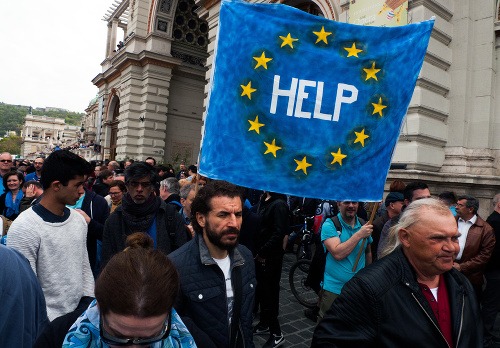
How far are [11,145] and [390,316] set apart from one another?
147199 millimetres

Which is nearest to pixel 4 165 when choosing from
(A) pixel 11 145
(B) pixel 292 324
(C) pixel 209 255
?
(B) pixel 292 324

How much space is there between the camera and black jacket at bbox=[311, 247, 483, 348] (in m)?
1.69

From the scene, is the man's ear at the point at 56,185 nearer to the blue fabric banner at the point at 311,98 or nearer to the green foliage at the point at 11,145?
the blue fabric banner at the point at 311,98

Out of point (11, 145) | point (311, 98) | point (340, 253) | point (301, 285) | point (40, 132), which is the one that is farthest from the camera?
point (11, 145)

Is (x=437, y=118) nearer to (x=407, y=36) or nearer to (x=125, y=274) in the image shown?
(x=407, y=36)

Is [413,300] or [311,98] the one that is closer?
[413,300]

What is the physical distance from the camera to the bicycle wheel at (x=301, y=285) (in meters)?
5.56

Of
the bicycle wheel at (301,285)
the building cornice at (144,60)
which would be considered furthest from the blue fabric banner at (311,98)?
the building cornice at (144,60)

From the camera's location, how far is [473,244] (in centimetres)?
432

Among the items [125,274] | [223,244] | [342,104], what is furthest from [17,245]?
[342,104]

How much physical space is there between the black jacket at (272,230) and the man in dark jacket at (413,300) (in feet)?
8.37

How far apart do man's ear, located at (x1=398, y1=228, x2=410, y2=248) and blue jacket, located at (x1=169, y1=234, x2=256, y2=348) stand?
0.95m

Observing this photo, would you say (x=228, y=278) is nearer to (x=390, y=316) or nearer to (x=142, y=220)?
(x=390, y=316)

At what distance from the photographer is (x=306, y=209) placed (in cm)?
838
